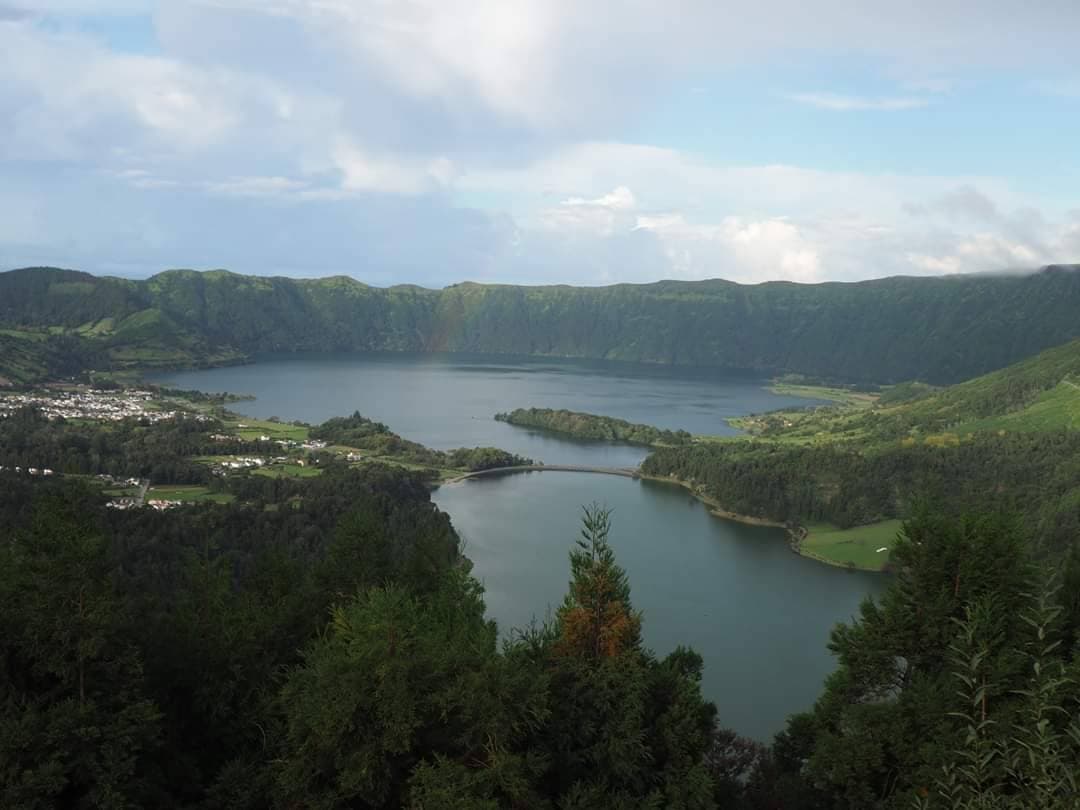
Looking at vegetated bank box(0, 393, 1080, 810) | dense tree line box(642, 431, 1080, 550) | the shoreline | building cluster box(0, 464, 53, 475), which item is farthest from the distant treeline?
vegetated bank box(0, 393, 1080, 810)

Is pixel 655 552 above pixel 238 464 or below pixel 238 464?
below

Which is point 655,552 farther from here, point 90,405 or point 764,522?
point 90,405

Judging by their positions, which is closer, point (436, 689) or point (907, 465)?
point (436, 689)

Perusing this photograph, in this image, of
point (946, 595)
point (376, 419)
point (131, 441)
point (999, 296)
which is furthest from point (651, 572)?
point (999, 296)

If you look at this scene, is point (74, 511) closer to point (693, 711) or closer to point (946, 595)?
point (693, 711)

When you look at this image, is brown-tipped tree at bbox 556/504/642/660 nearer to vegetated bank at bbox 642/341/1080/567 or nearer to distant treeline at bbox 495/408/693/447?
vegetated bank at bbox 642/341/1080/567

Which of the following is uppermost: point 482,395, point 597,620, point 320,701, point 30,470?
point 597,620

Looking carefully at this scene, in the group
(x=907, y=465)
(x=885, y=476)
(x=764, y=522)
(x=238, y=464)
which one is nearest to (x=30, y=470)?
(x=238, y=464)
